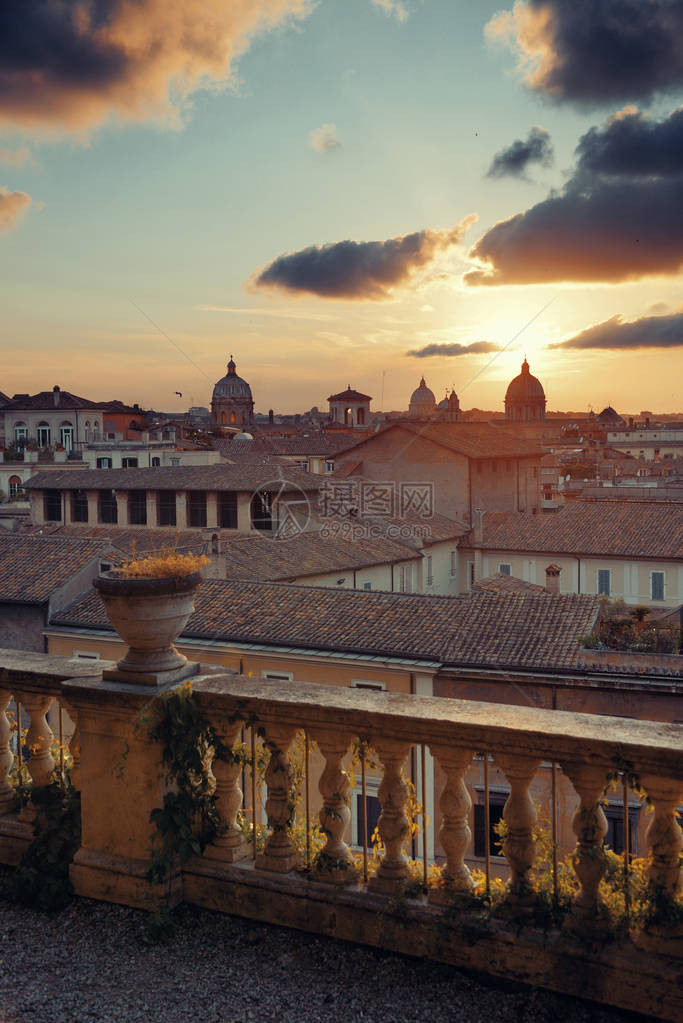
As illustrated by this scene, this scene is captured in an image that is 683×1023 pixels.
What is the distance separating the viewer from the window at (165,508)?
4225 centimetres

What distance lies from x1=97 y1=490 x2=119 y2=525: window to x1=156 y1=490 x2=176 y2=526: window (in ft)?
8.65

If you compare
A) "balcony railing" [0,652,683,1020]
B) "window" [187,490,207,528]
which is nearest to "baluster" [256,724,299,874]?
"balcony railing" [0,652,683,1020]

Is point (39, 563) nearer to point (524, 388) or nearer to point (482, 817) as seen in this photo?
point (482, 817)

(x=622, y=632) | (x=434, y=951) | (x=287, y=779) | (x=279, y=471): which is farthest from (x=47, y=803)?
(x=279, y=471)

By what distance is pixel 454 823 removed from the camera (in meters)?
3.71

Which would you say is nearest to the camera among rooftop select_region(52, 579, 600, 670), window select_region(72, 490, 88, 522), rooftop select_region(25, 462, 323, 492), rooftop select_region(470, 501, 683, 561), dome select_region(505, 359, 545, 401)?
rooftop select_region(52, 579, 600, 670)

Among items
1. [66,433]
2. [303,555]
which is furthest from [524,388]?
[303,555]

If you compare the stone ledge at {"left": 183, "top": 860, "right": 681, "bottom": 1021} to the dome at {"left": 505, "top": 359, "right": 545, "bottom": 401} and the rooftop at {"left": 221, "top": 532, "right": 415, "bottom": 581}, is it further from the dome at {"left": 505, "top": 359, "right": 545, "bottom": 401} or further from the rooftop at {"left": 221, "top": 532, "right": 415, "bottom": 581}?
the dome at {"left": 505, "top": 359, "right": 545, "bottom": 401}

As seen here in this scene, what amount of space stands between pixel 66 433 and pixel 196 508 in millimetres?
32423

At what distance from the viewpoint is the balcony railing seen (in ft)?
10.8

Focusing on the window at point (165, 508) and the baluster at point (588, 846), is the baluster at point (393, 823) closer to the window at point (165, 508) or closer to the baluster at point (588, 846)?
the baluster at point (588, 846)

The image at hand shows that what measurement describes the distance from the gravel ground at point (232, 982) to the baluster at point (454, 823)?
306 mm

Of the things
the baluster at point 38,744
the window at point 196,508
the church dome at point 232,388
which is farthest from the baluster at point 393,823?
the church dome at point 232,388

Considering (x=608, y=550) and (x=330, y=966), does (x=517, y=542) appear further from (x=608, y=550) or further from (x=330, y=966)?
(x=330, y=966)
